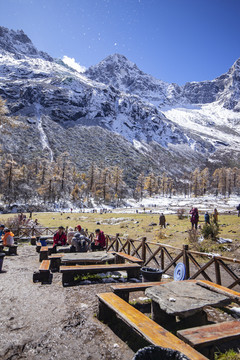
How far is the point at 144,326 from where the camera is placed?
3.10m

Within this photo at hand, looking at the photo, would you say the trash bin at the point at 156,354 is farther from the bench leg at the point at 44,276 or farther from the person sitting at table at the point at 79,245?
the person sitting at table at the point at 79,245

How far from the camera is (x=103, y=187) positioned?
68.3m

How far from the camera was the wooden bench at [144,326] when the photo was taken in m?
2.56

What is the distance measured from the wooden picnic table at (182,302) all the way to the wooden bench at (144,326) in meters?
0.49

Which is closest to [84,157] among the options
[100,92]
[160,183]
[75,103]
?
[160,183]

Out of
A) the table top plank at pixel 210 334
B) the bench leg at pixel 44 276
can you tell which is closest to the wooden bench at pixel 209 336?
the table top plank at pixel 210 334

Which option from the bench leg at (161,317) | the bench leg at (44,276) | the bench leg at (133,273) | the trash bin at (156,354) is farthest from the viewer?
the bench leg at (133,273)

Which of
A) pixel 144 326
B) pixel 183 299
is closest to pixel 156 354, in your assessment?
pixel 144 326

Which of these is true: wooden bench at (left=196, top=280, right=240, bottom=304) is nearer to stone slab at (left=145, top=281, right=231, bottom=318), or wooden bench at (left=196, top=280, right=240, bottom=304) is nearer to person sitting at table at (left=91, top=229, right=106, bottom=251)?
stone slab at (left=145, top=281, right=231, bottom=318)

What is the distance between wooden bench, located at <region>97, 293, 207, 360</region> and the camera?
2.56 m

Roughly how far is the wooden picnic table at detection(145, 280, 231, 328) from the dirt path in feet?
3.09

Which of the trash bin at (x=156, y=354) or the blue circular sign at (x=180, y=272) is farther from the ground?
the trash bin at (x=156, y=354)

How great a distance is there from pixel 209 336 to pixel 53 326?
278 cm

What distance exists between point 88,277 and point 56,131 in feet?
444
